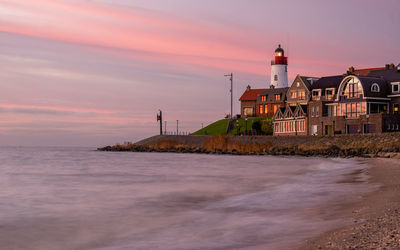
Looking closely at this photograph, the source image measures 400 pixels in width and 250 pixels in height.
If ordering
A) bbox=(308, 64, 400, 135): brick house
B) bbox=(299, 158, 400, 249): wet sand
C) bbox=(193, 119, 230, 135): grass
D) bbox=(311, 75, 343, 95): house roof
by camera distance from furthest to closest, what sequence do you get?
1. bbox=(193, 119, 230, 135): grass
2. bbox=(311, 75, 343, 95): house roof
3. bbox=(308, 64, 400, 135): brick house
4. bbox=(299, 158, 400, 249): wet sand

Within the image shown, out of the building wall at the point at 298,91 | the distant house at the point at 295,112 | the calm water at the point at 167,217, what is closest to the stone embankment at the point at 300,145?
the distant house at the point at 295,112

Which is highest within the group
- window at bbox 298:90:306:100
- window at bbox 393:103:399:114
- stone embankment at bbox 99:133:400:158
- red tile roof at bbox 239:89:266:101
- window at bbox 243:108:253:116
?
red tile roof at bbox 239:89:266:101

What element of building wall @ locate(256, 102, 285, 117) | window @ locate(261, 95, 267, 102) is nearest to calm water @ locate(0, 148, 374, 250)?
building wall @ locate(256, 102, 285, 117)

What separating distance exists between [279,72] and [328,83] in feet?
93.8

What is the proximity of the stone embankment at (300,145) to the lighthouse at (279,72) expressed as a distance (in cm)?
2724

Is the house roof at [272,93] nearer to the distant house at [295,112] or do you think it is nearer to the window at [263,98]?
the window at [263,98]

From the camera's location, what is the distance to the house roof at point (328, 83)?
76.9m

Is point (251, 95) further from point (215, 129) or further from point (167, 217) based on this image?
point (167, 217)

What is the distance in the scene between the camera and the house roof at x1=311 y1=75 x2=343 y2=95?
7688 cm

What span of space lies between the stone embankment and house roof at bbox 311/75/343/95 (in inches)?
594

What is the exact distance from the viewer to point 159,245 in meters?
9.22

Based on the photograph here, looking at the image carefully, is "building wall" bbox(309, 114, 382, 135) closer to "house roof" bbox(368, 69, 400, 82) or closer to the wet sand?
"house roof" bbox(368, 69, 400, 82)

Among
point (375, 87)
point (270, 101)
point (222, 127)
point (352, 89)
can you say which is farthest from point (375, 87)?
point (222, 127)

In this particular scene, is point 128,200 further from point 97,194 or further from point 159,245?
point 159,245
